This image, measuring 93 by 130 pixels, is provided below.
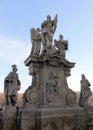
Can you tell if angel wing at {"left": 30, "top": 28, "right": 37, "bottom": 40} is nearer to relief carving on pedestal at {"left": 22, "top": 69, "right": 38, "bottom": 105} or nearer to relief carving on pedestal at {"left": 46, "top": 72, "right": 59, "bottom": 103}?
relief carving on pedestal at {"left": 46, "top": 72, "right": 59, "bottom": 103}

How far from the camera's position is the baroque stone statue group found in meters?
10.6

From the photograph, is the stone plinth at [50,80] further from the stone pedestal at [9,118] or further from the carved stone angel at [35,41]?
the stone pedestal at [9,118]

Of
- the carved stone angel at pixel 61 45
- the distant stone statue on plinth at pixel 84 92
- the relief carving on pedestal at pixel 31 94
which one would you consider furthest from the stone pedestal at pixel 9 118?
the carved stone angel at pixel 61 45

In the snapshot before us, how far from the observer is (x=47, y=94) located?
11.5 metres

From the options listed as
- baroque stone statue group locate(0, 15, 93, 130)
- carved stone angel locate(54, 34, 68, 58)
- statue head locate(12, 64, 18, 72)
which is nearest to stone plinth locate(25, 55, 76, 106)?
baroque stone statue group locate(0, 15, 93, 130)

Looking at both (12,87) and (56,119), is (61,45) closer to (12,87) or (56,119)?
(12,87)

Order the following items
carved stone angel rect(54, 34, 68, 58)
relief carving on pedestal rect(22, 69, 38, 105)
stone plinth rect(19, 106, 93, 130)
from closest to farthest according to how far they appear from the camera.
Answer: stone plinth rect(19, 106, 93, 130) < relief carving on pedestal rect(22, 69, 38, 105) < carved stone angel rect(54, 34, 68, 58)

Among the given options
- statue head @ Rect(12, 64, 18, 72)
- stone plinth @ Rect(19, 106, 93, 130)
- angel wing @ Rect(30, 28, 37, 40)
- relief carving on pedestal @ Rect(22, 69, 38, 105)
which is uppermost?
angel wing @ Rect(30, 28, 37, 40)

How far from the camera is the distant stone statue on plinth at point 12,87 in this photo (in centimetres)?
1066

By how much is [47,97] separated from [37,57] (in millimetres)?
2174

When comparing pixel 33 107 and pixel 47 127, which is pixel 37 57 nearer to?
pixel 33 107

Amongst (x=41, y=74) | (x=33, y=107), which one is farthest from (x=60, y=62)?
(x=33, y=107)

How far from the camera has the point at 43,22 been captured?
1275 centimetres

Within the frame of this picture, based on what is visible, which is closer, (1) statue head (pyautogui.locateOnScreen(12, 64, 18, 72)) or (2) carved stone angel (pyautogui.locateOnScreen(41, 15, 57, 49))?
(1) statue head (pyautogui.locateOnScreen(12, 64, 18, 72))
